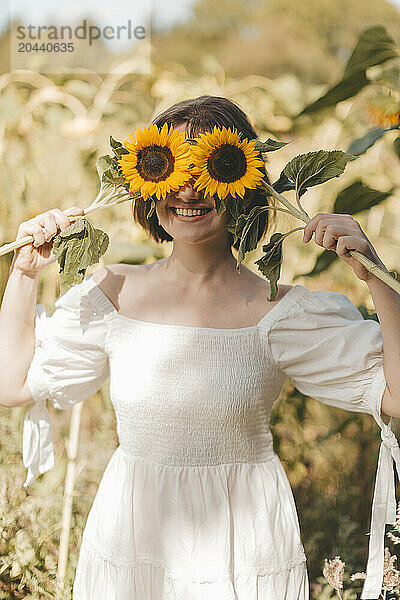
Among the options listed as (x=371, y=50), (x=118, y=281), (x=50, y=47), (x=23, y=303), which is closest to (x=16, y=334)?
(x=23, y=303)

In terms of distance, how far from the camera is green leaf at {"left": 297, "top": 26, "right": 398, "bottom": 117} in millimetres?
1038

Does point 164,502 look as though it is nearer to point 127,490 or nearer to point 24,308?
point 127,490

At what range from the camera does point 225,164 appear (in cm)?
74

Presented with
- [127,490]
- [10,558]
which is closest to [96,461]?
[10,558]

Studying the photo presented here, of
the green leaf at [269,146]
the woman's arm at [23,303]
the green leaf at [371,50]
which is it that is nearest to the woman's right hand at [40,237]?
the woman's arm at [23,303]

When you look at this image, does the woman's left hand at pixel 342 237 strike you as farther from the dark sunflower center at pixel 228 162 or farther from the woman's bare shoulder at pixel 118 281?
the woman's bare shoulder at pixel 118 281

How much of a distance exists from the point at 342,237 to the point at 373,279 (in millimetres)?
65

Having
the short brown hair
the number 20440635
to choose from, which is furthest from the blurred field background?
the short brown hair

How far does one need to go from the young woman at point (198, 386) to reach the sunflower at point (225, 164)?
0.06 m

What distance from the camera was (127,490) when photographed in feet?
2.93

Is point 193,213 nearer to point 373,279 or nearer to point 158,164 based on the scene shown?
point 158,164

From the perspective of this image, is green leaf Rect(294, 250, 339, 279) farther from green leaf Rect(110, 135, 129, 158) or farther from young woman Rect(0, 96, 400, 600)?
green leaf Rect(110, 135, 129, 158)

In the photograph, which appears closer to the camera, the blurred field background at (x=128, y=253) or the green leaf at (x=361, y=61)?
the green leaf at (x=361, y=61)

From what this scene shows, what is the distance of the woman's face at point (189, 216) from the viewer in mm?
807
